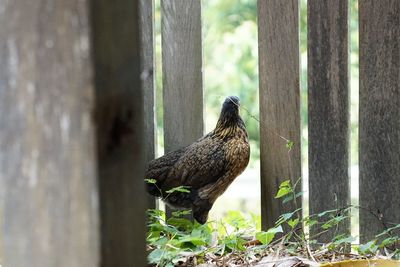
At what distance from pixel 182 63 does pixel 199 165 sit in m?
0.63

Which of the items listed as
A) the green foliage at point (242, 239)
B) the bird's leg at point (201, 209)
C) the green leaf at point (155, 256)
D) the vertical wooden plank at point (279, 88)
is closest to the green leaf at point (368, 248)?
the green foliage at point (242, 239)

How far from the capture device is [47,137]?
113 cm

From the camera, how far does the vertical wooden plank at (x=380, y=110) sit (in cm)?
375

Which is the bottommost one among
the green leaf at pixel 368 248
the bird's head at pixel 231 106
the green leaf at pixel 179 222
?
the green leaf at pixel 179 222

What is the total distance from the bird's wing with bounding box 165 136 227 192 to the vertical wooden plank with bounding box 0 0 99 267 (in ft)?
10.3

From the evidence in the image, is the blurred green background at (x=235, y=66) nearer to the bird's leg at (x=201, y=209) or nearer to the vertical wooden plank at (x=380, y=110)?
the bird's leg at (x=201, y=209)

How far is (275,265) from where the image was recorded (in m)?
3.25

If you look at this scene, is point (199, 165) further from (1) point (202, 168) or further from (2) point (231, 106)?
(2) point (231, 106)

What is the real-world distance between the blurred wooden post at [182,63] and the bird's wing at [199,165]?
0.48ft

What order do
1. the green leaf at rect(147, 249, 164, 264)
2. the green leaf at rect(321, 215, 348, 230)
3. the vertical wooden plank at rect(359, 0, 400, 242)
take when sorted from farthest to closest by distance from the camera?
1. the vertical wooden plank at rect(359, 0, 400, 242)
2. the green leaf at rect(321, 215, 348, 230)
3. the green leaf at rect(147, 249, 164, 264)

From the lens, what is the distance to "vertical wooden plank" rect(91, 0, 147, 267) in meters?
1.06

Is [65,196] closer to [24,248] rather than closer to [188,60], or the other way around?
[24,248]

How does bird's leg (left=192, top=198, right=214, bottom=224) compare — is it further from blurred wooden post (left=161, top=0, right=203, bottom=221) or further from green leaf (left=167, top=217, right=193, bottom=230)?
blurred wooden post (left=161, top=0, right=203, bottom=221)

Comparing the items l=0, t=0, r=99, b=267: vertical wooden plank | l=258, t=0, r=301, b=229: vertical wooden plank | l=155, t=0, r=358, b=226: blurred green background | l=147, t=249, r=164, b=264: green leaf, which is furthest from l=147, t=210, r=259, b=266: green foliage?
l=155, t=0, r=358, b=226: blurred green background
